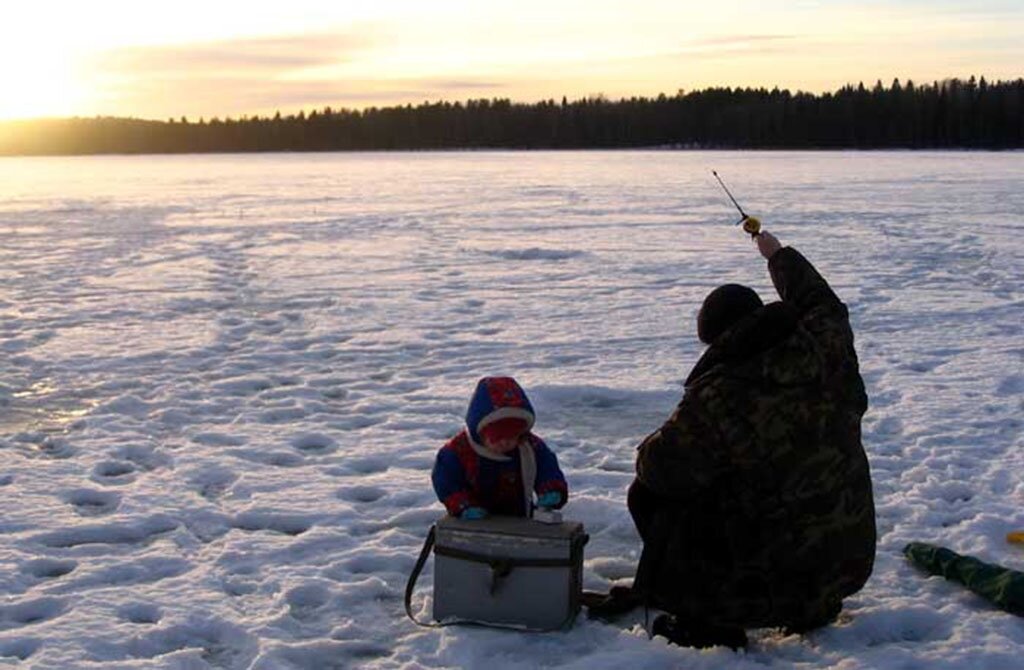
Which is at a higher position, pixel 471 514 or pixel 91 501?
pixel 471 514

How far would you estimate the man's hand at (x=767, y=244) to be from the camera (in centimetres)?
402

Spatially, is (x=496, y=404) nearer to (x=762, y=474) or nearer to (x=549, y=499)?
(x=549, y=499)

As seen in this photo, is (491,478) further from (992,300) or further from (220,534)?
(992,300)

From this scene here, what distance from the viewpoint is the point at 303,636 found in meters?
4.03

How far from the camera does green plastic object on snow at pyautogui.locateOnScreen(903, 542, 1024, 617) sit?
13.6 feet

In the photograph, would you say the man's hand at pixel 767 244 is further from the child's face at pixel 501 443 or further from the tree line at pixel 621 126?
the tree line at pixel 621 126

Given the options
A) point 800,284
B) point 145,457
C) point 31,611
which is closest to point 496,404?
point 800,284

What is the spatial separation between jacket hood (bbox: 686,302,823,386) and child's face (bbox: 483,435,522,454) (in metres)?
0.78

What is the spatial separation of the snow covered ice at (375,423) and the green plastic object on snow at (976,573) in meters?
0.06

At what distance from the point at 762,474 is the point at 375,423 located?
372cm

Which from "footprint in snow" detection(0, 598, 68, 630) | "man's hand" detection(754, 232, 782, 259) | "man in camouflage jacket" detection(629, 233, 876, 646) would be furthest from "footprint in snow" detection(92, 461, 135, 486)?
"man's hand" detection(754, 232, 782, 259)

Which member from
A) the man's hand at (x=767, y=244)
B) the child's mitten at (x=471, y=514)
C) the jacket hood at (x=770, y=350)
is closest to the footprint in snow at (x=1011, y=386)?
the man's hand at (x=767, y=244)

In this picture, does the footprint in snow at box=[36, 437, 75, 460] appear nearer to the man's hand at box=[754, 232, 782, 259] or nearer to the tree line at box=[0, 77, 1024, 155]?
the man's hand at box=[754, 232, 782, 259]

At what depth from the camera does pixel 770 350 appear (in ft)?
11.6
